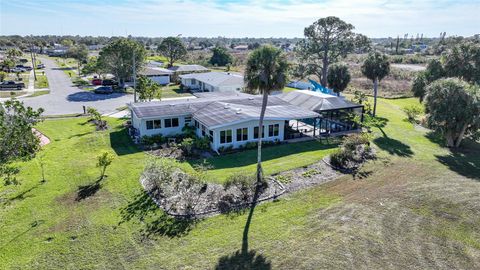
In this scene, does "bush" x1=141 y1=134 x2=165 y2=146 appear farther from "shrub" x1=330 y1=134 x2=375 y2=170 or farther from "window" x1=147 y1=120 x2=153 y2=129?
"shrub" x1=330 y1=134 x2=375 y2=170

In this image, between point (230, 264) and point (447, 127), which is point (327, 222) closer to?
point (230, 264)

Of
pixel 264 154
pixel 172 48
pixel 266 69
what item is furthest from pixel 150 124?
pixel 172 48

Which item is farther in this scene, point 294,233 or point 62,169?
point 62,169

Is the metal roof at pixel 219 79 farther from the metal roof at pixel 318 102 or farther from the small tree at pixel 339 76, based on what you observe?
the metal roof at pixel 318 102

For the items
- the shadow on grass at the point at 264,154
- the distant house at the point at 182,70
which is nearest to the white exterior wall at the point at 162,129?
the shadow on grass at the point at 264,154

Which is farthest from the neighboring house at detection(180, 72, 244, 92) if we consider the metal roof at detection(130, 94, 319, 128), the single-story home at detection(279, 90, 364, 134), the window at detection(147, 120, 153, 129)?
the window at detection(147, 120, 153, 129)

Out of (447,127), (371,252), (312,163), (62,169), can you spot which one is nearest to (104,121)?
(62,169)
